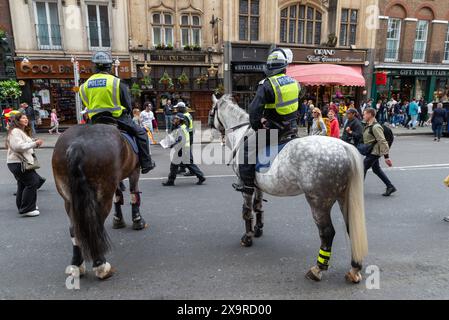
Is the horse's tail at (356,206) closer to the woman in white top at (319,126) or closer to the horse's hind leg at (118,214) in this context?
the horse's hind leg at (118,214)

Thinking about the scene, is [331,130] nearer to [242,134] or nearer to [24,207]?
[242,134]

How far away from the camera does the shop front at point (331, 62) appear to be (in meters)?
20.7

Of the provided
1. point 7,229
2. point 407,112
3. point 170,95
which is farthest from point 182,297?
point 407,112

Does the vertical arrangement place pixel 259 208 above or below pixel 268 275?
above

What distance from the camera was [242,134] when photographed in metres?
4.31

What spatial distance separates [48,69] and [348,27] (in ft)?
62.5

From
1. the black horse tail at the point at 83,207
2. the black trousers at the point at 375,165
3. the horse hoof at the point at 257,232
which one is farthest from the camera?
the black trousers at the point at 375,165

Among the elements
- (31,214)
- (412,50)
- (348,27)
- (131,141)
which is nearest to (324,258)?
(131,141)

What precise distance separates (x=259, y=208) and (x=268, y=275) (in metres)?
1.30

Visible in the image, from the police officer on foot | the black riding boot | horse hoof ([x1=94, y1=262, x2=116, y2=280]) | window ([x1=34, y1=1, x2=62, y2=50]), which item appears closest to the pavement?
the police officer on foot

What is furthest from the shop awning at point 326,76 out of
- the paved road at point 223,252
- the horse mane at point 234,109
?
the horse mane at point 234,109

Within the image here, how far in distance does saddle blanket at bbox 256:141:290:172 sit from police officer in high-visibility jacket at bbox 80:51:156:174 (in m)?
1.88

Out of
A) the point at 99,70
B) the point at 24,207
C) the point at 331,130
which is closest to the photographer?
the point at 99,70

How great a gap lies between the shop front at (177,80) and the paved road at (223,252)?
12257 millimetres
